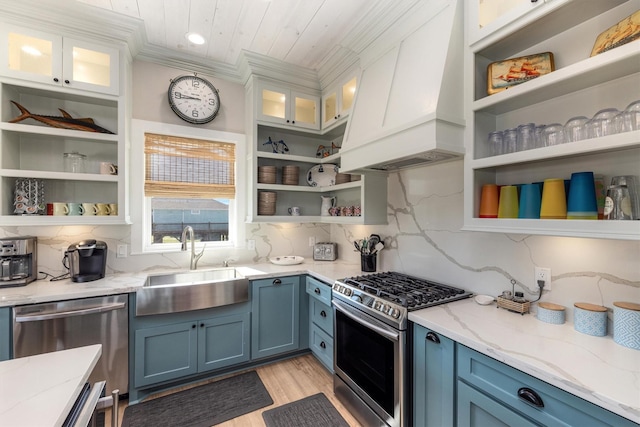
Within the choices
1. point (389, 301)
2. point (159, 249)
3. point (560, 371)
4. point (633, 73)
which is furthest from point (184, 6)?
point (560, 371)

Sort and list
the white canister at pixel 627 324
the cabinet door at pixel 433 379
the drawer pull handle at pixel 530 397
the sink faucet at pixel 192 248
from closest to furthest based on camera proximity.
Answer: the drawer pull handle at pixel 530 397
the white canister at pixel 627 324
the cabinet door at pixel 433 379
the sink faucet at pixel 192 248

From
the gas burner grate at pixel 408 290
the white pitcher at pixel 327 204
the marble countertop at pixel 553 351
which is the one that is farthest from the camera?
the white pitcher at pixel 327 204

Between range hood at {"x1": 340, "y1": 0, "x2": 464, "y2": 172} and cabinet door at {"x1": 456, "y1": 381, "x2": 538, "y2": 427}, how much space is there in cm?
124

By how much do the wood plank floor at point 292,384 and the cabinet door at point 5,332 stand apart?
0.77m

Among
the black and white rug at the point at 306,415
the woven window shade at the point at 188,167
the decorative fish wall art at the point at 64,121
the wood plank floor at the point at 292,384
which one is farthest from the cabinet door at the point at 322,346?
the decorative fish wall art at the point at 64,121

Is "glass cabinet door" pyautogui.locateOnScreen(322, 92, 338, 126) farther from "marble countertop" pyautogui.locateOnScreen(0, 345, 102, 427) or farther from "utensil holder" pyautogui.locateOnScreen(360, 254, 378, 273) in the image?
"marble countertop" pyautogui.locateOnScreen(0, 345, 102, 427)

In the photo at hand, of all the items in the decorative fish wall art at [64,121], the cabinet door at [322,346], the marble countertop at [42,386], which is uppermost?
the decorative fish wall art at [64,121]

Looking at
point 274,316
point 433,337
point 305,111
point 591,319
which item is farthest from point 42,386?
point 305,111

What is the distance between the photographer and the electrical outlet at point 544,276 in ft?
5.03

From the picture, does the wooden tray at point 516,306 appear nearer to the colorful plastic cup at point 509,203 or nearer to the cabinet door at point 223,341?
the colorful plastic cup at point 509,203

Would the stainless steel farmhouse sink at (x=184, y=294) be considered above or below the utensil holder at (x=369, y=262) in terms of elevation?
below

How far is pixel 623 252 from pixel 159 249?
10.8 feet

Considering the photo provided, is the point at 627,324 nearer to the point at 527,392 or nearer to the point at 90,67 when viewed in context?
the point at 527,392

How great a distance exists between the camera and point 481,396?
1254 millimetres
